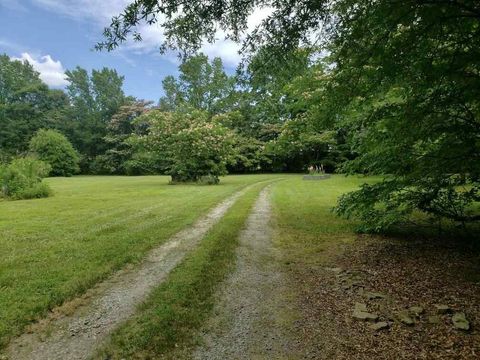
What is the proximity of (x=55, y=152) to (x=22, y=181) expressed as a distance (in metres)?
27.6

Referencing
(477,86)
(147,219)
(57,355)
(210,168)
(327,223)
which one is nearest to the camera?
(57,355)

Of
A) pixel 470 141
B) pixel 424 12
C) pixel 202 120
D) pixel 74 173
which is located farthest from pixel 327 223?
pixel 74 173

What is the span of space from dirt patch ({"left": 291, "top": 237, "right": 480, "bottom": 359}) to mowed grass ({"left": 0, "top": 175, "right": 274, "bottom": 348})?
2875 mm

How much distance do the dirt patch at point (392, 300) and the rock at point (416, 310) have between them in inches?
0.8

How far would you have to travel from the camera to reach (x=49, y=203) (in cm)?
1239

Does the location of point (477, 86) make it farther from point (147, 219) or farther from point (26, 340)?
point (147, 219)

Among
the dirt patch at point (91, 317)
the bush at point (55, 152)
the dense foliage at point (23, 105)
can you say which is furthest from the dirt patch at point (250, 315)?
the dense foliage at point (23, 105)

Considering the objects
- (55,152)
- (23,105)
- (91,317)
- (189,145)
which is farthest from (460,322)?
(23,105)

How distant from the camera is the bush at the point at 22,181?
14.1 metres

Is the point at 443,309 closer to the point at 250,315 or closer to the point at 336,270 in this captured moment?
the point at 336,270

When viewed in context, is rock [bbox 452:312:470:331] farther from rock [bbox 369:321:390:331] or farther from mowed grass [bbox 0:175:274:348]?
mowed grass [bbox 0:175:274:348]

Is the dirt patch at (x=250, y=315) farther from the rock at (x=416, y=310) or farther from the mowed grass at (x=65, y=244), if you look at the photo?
the mowed grass at (x=65, y=244)

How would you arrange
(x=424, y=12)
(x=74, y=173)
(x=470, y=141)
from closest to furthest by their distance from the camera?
(x=424, y=12), (x=470, y=141), (x=74, y=173)

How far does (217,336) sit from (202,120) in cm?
2181
